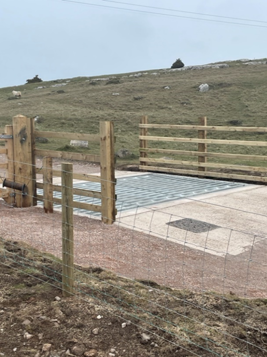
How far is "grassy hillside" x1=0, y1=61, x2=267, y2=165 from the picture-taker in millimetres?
23953

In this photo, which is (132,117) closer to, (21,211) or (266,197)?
(266,197)

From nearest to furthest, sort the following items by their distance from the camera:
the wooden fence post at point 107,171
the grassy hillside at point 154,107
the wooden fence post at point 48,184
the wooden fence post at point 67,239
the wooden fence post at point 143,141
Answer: the wooden fence post at point 67,239
the wooden fence post at point 107,171
the wooden fence post at point 48,184
the wooden fence post at point 143,141
the grassy hillside at point 154,107

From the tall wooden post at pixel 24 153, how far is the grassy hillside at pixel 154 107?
361 inches

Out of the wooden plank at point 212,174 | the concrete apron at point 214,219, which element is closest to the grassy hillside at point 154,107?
the wooden plank at point 212,174

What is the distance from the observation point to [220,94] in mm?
34688

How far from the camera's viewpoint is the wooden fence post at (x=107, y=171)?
24.0ft

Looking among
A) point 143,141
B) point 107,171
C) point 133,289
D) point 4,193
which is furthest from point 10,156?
point 143,141

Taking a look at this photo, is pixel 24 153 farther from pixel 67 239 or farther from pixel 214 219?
pixel 67 239

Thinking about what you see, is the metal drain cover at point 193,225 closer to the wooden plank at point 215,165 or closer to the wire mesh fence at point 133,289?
the wire mesh fence at point 133,289

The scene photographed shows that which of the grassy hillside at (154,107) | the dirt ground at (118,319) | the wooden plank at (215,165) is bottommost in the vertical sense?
the dirt ground at (118,319)

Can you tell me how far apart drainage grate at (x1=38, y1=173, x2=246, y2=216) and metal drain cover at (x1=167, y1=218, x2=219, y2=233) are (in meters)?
1.18

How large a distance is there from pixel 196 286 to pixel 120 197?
15.7 feet

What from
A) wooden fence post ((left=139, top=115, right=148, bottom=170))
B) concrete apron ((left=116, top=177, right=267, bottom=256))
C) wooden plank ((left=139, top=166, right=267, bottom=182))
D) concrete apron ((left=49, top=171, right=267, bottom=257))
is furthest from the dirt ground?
wooden fence post ((left=139, top=115, right=148, bottom=170))

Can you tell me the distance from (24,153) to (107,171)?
1.83 metres
